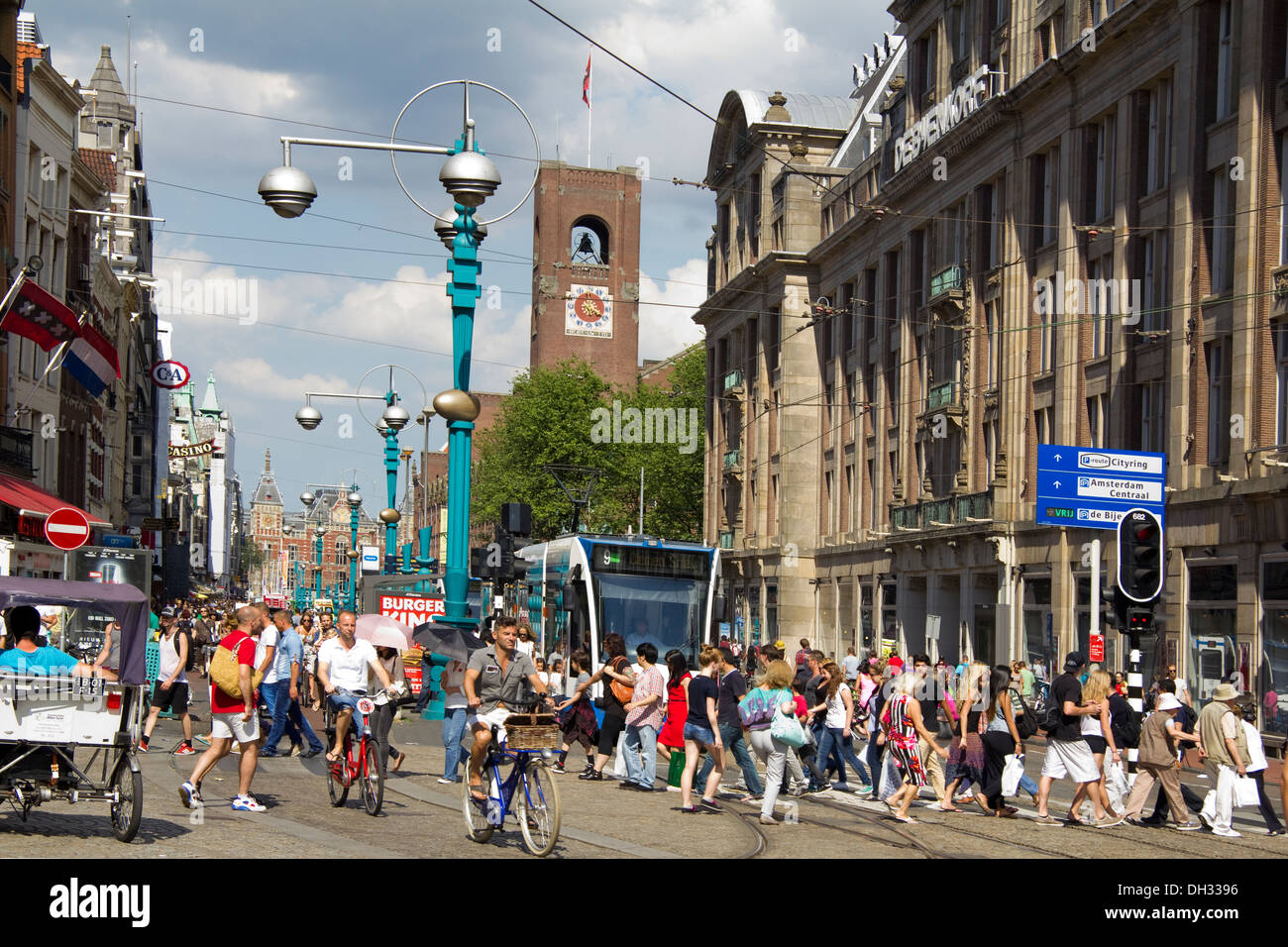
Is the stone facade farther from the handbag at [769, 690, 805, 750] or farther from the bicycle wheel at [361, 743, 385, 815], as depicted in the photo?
the bicycle wheel at [361, 743, 385, 815]

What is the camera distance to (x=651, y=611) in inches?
1047

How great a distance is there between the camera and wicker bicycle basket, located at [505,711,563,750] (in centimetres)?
1145

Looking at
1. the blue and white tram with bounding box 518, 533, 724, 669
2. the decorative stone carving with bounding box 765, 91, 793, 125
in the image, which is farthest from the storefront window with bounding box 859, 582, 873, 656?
the blue and white tram with bounding box 518, 533, 724, 669

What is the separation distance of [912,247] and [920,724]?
111 feet

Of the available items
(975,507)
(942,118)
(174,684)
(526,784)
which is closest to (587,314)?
(942,118)

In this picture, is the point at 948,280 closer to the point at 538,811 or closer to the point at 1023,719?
the point at 1023,719

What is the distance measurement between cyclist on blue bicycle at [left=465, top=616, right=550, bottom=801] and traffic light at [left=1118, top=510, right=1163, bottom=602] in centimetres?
978

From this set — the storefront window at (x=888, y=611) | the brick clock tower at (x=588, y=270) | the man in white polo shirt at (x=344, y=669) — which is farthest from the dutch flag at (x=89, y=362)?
the brick clock tower at (x=588, y=270)

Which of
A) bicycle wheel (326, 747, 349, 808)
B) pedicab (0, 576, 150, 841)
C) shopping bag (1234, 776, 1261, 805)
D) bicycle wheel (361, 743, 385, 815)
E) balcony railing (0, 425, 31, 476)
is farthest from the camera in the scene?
balcony railing (0, 425, 31, 476)

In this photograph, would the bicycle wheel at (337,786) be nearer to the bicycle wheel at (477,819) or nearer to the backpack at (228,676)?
the backpack at (228,676)

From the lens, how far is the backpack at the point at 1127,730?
18281 mm

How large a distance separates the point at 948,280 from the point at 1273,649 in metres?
17.7

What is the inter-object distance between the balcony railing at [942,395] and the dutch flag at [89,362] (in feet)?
72.4

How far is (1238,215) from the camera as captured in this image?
28.8 m
